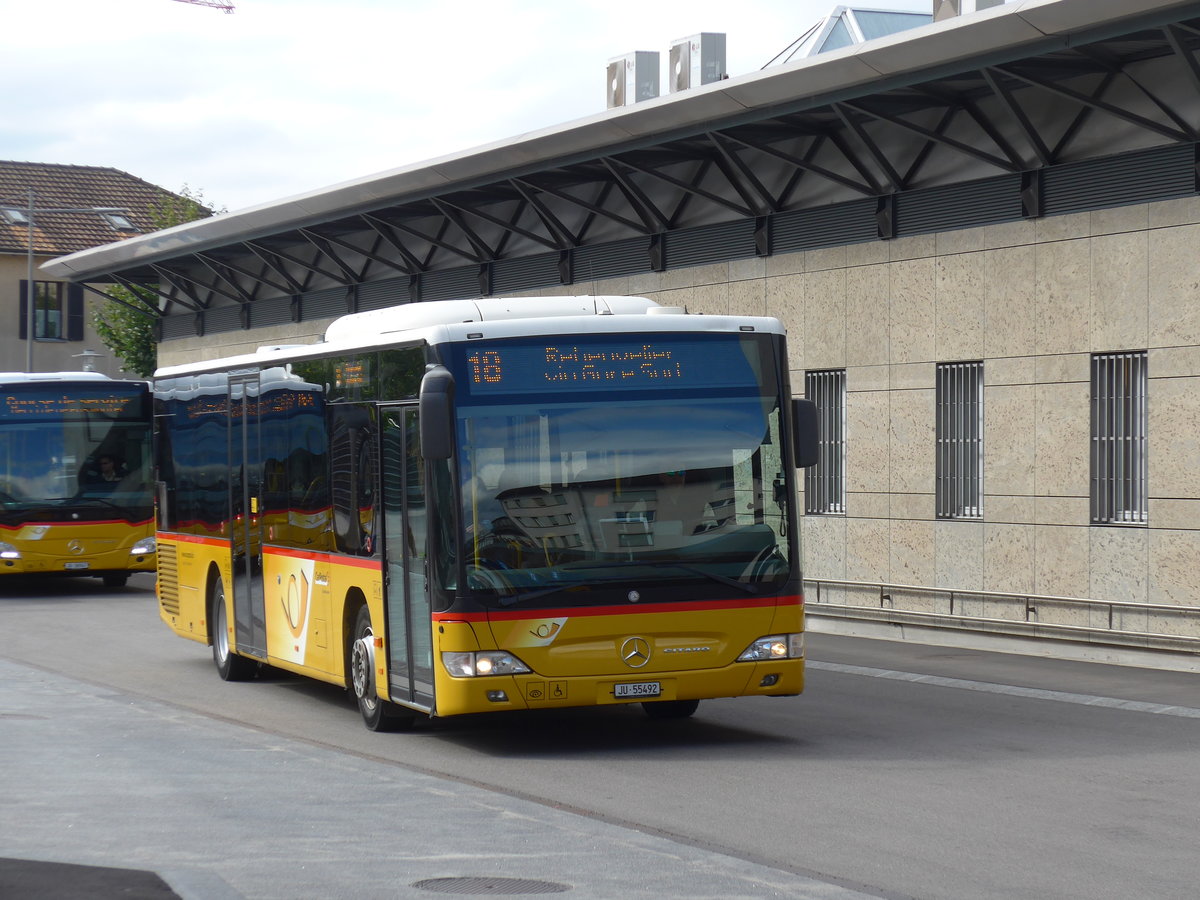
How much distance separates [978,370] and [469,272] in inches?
500

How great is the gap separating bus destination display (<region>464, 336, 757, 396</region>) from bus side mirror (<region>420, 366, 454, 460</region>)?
357mm

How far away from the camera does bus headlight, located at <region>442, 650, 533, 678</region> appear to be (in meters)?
11.3

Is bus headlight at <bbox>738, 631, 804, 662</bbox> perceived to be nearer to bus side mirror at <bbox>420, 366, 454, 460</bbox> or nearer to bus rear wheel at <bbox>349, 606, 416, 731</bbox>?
bus side mirror at <bbox>420, 366, 454, 460</bbox>

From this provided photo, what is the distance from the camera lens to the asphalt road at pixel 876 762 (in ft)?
27.3

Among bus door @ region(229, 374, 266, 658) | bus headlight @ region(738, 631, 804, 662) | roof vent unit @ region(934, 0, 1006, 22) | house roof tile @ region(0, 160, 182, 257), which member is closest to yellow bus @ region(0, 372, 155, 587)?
bus door @ region(229, 374, 266, 658)

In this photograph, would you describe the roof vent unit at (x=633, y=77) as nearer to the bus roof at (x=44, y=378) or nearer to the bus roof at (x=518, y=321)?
the bus roof at (x=44, y=378)

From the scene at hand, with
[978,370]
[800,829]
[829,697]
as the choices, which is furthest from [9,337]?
[800,829]

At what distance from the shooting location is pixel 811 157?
2317 cm

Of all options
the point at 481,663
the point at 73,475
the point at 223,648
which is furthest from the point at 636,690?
the point at 73,475

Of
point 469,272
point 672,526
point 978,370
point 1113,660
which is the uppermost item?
point 469,272

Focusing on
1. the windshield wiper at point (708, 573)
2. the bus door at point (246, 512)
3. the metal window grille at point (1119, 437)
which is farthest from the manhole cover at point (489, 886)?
the metal window grille at point (1119, 437)

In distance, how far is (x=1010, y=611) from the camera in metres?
19.9

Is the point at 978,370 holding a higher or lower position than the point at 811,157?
lower

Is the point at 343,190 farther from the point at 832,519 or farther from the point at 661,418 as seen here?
the point at 661,418
